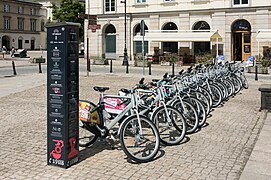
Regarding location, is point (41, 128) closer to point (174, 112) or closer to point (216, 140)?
point (174, 112)

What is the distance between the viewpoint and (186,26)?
34.3 meters

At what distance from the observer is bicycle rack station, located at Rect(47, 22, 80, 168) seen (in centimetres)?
521

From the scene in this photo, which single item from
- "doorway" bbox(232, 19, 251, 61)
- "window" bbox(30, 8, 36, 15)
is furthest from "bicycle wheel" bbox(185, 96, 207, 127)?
"window" bbox(30, 8, 36, 15)

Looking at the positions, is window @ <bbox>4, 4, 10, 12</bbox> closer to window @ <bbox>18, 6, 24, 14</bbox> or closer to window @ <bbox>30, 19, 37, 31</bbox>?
window @ <bbox>18, 6, 24, 14</bbox>

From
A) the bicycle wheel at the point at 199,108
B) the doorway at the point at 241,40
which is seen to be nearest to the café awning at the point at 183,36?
the doorway at the point at 241,40

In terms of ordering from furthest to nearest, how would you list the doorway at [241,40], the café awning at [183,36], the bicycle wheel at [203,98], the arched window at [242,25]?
the doorway at [241,40] < the arched window at [242,25] < the café awning at [183,36] < the bicycle wheel at [203,98]

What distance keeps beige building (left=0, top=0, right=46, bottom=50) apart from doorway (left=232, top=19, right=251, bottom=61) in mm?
61914

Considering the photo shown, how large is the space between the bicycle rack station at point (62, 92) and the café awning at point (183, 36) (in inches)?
1017

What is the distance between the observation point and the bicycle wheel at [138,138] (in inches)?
223

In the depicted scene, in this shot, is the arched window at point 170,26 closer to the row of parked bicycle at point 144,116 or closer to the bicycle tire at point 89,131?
the row of parked bicycle at point 144,116

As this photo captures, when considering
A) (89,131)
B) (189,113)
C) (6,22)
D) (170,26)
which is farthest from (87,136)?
(6,22)

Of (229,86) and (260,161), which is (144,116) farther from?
(229,86)

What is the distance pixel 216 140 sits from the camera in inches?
279

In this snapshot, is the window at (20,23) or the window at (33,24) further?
the window at (33,24)
